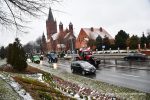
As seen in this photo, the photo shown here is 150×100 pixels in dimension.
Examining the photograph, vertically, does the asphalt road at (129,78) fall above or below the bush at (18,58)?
below

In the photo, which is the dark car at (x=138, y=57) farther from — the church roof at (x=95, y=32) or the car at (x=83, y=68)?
the church roof at (x=95, y=32)

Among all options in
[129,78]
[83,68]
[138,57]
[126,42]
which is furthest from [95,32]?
[129,78]

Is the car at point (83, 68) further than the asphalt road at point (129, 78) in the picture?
Yes

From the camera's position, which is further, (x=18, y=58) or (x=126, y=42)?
(x=126, y=42)

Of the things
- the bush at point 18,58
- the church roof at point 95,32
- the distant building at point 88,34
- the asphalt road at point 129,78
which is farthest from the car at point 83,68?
the distant building at point 88,34

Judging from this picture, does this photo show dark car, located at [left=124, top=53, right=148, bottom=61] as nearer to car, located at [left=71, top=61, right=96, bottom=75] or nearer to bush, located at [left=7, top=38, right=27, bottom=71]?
car, located at [left=71, top=61, right=96, bottom=75]

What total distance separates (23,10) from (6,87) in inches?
164

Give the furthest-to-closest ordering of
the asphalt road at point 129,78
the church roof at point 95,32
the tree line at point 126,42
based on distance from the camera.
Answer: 1. the church roof at point 95,32
2. the tree line at point 126,42
3. the asphalt road at point 129,78

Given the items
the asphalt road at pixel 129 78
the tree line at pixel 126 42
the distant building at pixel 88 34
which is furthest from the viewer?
the distant building at pixel 88 34

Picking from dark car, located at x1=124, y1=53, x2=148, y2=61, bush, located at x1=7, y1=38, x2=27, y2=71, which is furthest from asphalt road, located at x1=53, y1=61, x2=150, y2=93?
dark car, located at x1=124, y1=53, x2=148, y2=61

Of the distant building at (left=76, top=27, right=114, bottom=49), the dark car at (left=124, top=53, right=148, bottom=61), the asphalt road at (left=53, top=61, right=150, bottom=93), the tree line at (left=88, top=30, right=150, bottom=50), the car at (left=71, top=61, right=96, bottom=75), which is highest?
the distant building at (left=76, top=27, right=114, bottom=49)

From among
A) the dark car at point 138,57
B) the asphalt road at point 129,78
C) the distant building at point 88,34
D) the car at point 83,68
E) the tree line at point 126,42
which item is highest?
the distant building at point 88,34

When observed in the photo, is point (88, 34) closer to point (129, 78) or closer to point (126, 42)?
point (126, 42)

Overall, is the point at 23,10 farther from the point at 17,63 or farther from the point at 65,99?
the point at 17,63
